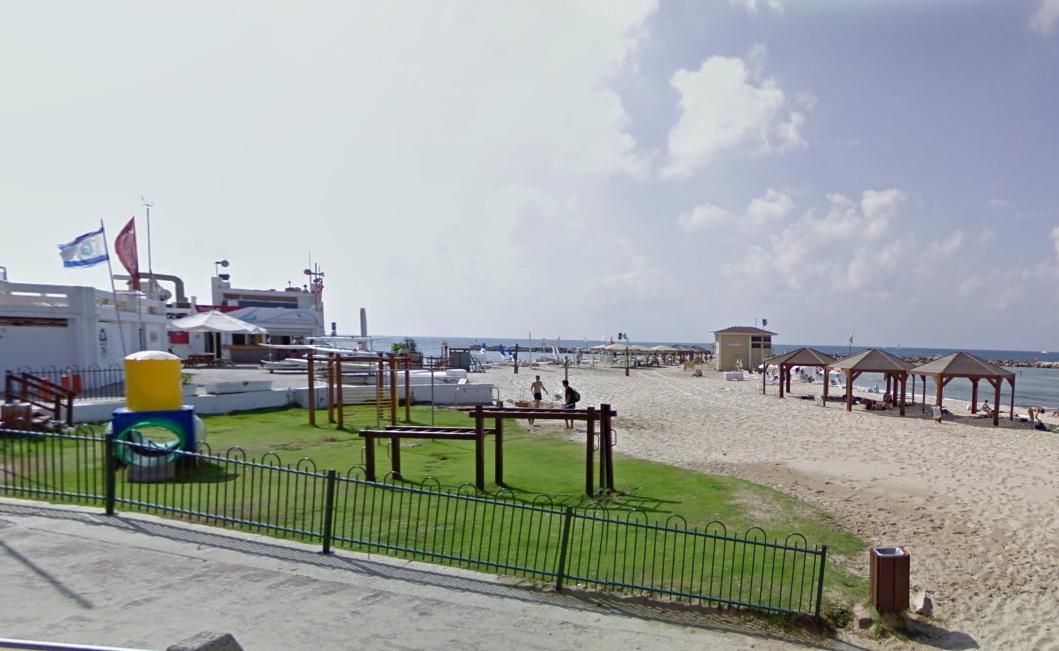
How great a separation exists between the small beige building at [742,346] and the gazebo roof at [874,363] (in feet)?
96.9

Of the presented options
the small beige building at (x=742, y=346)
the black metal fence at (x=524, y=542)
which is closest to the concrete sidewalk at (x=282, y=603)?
the black metal fence at (x=524, y=542)

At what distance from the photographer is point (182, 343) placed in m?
38.2

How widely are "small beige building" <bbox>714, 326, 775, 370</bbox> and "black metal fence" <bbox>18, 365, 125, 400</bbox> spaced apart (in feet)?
171

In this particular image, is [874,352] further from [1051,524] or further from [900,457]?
[1051,524]

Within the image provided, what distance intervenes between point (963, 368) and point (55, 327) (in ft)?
115

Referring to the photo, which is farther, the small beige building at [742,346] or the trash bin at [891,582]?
the small beige building at [742,346]

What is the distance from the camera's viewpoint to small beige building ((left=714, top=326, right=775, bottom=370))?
5909cm

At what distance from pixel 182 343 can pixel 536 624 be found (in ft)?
131

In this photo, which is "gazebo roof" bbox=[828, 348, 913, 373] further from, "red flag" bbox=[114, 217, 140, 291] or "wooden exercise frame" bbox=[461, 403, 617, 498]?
"red flag" bbox=[114, 217, 140, 291]

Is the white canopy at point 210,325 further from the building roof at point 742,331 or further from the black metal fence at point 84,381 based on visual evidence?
the building roof at point 742,331

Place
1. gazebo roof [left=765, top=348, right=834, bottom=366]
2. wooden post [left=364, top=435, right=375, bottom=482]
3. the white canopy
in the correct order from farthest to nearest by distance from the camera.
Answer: gazebo roof [left=765, top=348, right=834, bottom=366]
the white canopy
wooden post [left=364, top=435, right=375, bottom=482]

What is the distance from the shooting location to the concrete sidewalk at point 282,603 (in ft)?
16.1

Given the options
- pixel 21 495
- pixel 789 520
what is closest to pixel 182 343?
pixel 21 495

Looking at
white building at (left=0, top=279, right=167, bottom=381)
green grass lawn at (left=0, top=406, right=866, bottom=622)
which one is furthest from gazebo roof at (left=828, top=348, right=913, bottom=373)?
white building at (left=0, top=279, right=167, bottom=381)
